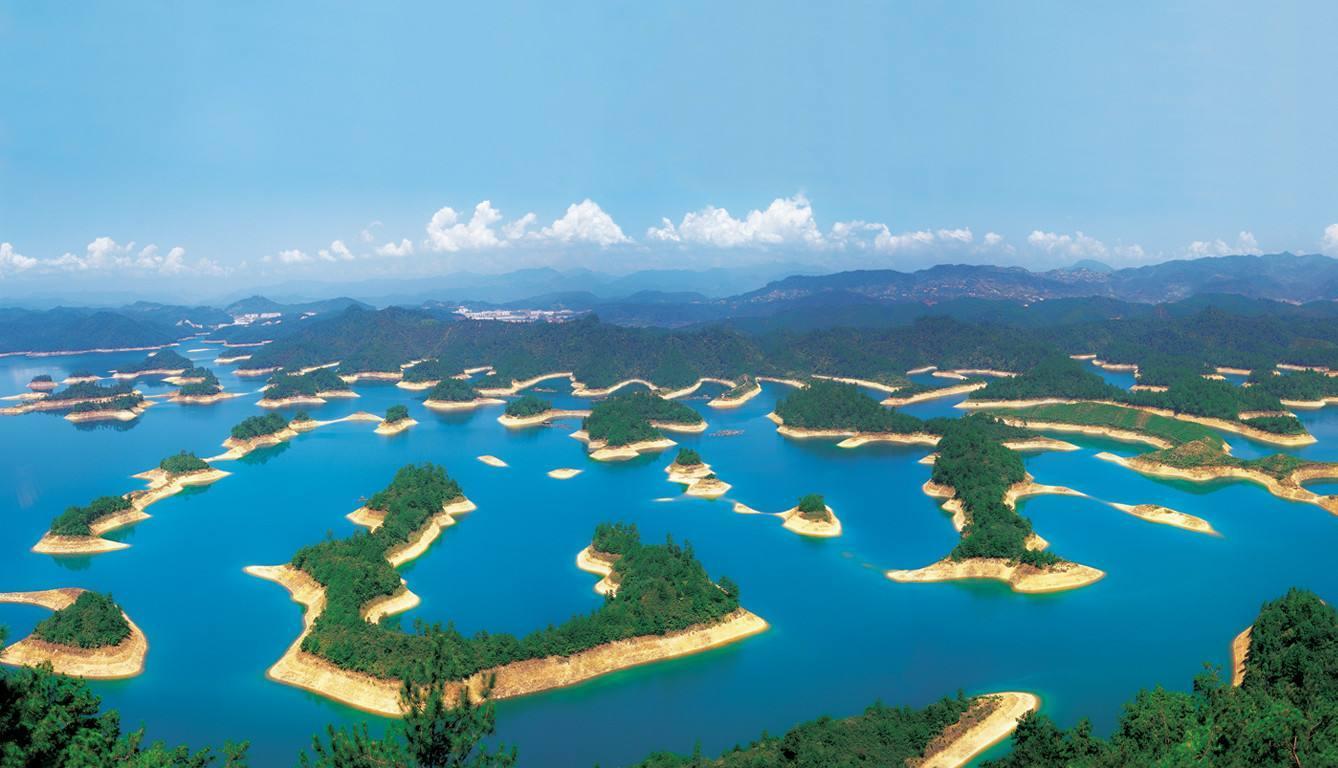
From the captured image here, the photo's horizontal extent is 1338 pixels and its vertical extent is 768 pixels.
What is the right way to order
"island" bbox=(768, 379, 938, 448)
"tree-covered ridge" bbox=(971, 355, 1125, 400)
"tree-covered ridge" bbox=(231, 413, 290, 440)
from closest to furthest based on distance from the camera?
1. "island" bbox=(768, 379, 938, 448)
2. "tree-covered ridge" bbox=(231, 413, 290, 440)
3. "tree-covered ridge" bbox=(971, 355, 1125, 400)

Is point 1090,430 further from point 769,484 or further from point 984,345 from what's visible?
point 984,345

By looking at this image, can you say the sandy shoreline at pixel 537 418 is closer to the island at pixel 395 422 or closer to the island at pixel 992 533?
the island at pixel 395 422

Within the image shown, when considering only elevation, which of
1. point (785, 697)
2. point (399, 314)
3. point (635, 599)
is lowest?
point (785, 697)

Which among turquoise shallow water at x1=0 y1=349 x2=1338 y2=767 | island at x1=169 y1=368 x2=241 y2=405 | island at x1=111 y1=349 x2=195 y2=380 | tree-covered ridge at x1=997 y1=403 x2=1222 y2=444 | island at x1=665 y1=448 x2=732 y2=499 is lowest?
turquoise shallow water at x1=0 y1=349 x2=1338 y2=767

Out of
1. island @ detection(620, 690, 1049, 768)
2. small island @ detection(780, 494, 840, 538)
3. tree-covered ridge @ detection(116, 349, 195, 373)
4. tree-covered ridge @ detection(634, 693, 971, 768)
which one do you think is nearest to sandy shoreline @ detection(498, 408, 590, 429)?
small island @ detection(780, 494, 840, 538)

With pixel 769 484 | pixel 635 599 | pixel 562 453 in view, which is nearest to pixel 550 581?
pixel 635 599

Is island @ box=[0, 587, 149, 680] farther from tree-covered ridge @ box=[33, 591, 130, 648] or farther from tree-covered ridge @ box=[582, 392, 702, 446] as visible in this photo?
tree-covered ridge @ box=[582, 392, 702, 446]

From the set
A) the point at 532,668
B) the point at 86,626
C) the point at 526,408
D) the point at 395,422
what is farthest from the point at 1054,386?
the point at 86,626
